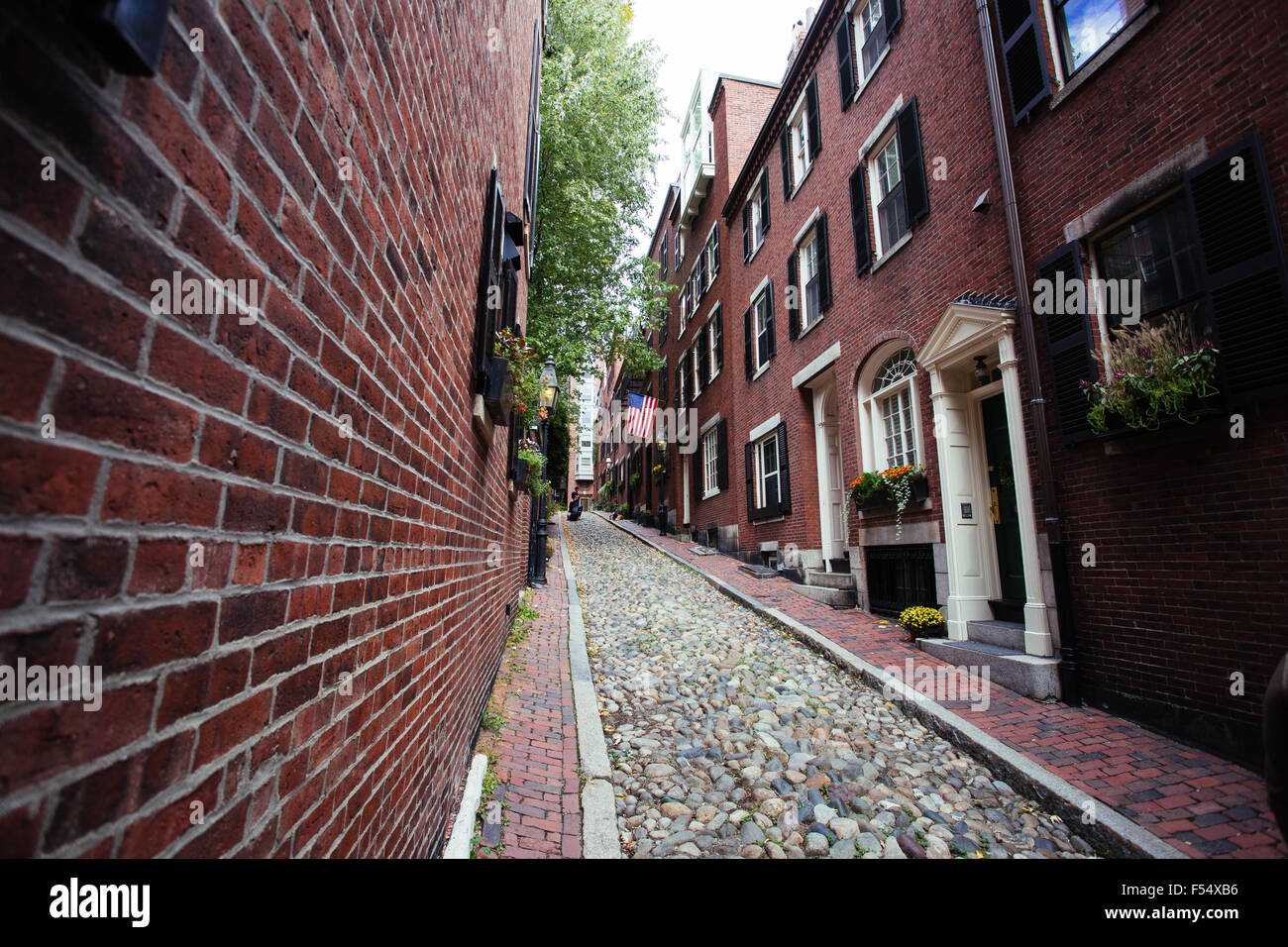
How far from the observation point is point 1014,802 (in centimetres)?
370

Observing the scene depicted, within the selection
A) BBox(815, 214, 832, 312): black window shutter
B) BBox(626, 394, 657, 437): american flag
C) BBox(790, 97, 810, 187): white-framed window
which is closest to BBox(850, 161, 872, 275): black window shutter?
BBox(815, 214, 832, 312): black window shutter

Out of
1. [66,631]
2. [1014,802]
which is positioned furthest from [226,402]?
[1014,802]

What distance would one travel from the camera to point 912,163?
316 inches

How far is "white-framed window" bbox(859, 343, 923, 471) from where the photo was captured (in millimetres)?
8109

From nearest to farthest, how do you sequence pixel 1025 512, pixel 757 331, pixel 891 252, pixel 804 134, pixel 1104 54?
pixel 1104 54
pixel 1025 512
pixel 891 252
pixel 804 134
pixel 757 331

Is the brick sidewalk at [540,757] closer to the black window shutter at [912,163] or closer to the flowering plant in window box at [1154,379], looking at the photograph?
the flowering plant in window box at [1154,379]

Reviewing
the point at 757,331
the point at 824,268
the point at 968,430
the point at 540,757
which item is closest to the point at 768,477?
the point at 757,331

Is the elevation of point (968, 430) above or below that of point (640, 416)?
below

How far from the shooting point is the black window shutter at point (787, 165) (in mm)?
12359

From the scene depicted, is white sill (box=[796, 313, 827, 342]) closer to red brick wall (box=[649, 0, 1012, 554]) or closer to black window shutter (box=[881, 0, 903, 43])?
red brick wall (box=[649, 0, 1012, 554])

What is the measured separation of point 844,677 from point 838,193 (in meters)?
8.45

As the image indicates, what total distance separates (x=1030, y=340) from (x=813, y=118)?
805 centimetres

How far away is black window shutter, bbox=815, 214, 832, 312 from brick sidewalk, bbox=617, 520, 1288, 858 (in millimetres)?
6953

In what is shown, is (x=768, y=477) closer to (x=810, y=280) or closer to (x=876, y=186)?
(x=810, y=280)
